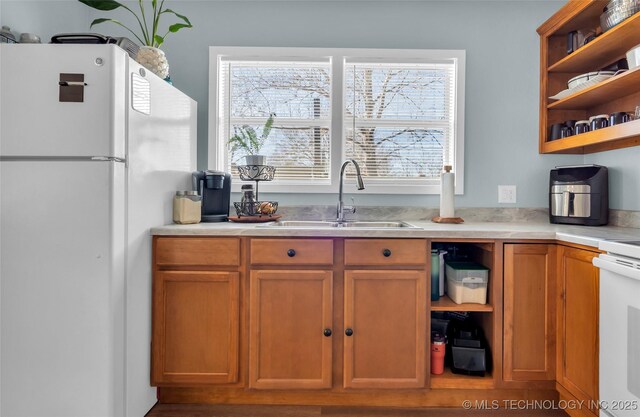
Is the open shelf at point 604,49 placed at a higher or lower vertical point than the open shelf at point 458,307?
higher

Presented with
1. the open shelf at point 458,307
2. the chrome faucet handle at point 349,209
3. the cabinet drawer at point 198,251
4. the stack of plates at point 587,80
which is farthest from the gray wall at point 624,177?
the cabinet drawer at point 198,251

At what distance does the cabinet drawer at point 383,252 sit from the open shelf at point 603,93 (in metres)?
1.23

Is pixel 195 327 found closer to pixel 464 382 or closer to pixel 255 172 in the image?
pixel 255 172

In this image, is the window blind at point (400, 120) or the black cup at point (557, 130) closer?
the black cup at point (557, 130)

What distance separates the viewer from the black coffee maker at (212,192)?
2.09m

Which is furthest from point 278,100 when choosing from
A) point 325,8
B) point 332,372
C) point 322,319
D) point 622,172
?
point 622,172

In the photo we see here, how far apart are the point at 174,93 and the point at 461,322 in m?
2.14

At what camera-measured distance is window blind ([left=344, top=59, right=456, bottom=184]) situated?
2402 millimetres

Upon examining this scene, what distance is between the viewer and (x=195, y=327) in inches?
68.9

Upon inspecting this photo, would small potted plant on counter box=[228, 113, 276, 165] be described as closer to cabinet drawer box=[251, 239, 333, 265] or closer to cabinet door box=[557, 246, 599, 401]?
cabinet drawer box=[251, 239, 333, 265]

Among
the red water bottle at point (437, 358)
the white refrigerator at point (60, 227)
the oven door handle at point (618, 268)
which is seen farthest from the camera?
the red water bottle at point (437, 358)

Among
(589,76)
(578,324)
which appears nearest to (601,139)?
(589,76)

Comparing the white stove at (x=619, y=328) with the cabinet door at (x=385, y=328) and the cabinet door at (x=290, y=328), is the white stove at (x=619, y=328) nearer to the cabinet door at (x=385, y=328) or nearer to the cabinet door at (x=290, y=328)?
the cabinet door at (x=385, y=328)

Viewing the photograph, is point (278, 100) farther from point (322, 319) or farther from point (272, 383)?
point (272, 383)
